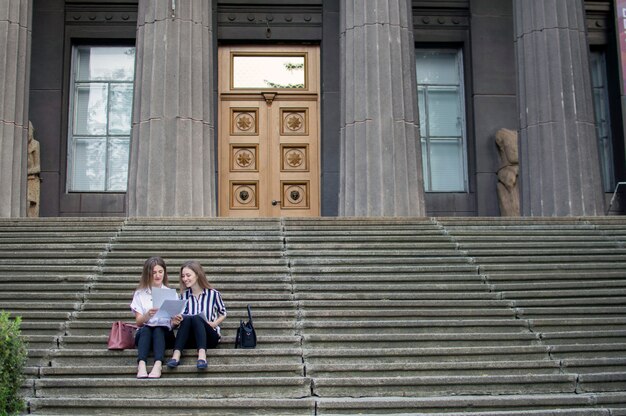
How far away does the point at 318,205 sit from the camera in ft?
68.2

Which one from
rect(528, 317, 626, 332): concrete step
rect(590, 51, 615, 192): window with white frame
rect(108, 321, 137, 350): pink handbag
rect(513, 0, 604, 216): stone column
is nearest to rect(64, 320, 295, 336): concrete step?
rect(108, 321, 137, 350): pink handbag

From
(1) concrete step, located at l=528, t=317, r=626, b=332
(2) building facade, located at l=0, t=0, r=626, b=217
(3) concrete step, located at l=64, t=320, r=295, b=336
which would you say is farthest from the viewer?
(2) building facade, located at l=0, t=0, r=626, b=217

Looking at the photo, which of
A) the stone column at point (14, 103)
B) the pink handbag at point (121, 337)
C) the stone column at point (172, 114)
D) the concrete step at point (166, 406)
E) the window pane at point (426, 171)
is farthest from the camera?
the window pane at point (426, 171)

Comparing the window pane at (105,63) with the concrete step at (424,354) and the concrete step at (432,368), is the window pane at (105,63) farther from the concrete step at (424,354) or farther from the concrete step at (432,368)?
the concrete step at (432,368)

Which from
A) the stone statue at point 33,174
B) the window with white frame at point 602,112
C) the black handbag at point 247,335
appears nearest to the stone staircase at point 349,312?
the black handbag at point 247,335

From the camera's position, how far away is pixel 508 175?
2072 centimetres

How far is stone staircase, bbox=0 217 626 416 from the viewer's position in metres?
8.94

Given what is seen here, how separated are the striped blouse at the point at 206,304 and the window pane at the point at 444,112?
13.1 m

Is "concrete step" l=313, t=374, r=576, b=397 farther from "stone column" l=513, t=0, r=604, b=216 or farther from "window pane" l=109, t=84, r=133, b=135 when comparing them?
"window pane" l=109, t=84, r=133, b=135

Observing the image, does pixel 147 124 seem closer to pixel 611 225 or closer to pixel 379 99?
pixel 379 99

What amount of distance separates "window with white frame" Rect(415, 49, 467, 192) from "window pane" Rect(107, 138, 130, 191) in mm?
6837

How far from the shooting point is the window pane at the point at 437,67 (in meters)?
22.1

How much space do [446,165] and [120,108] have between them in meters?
7.63

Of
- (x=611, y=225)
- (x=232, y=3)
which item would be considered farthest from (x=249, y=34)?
(x=611, y=225)
